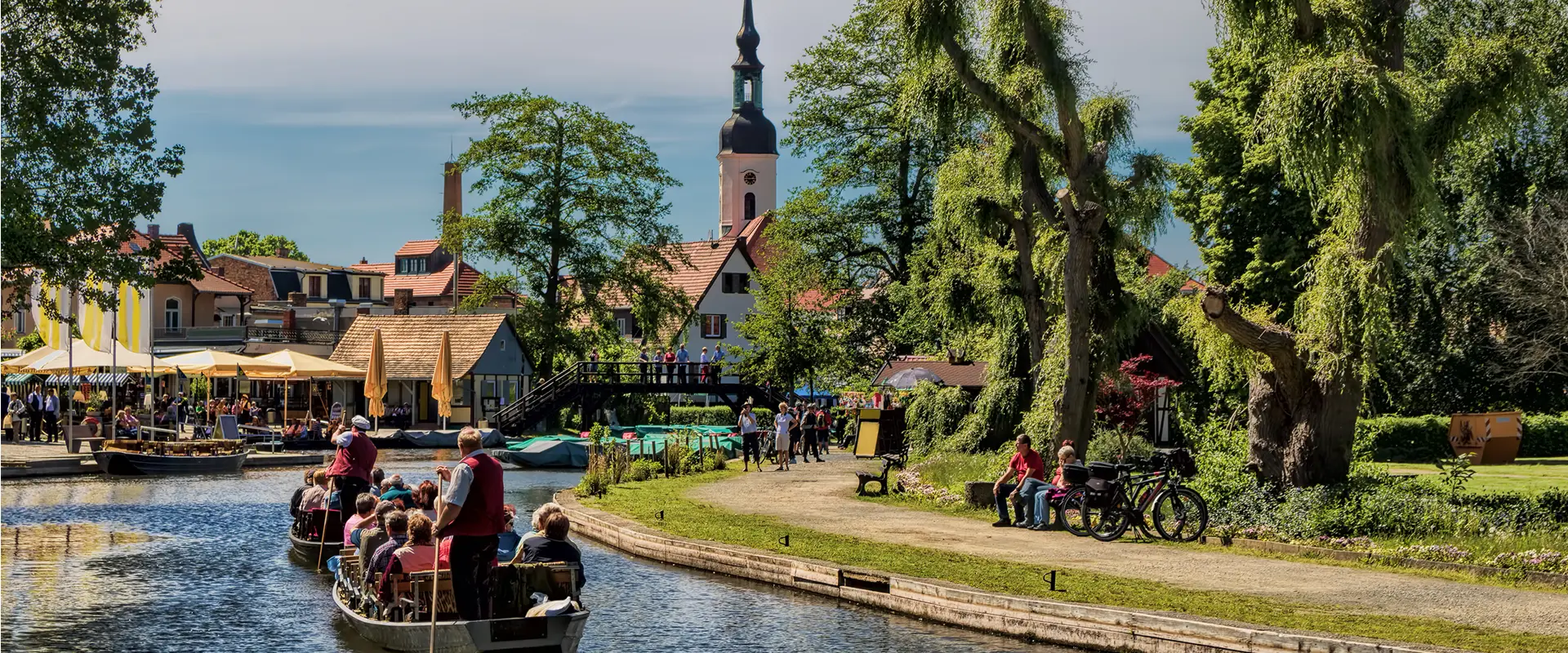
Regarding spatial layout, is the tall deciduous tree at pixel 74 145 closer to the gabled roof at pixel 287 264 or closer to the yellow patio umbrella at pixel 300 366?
the yellow patio umbrella at pixel 300 366

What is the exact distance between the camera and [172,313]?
82562mm

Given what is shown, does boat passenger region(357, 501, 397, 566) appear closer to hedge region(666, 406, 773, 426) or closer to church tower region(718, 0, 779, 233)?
hedge region(666, 406, 773, 426)

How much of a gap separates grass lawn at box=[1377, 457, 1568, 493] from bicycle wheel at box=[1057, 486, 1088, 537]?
9.29 metres

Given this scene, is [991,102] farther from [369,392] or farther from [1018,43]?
[369,392]

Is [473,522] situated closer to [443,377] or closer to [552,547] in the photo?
[552,547]

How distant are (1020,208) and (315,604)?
15.6 meters

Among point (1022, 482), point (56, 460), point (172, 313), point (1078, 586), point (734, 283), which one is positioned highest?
point (734, 283)

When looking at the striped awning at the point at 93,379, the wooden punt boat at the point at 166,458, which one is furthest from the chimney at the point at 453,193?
the wooden punt boat at the point at 166,458

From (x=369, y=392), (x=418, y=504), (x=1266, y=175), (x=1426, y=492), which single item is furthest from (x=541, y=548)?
(x=369, y=392)

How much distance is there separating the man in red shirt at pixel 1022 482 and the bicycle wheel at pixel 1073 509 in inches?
19.2

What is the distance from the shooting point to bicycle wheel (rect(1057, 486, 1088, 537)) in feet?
68.5

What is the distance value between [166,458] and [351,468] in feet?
59.0

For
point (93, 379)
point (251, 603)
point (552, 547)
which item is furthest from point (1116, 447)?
point (93, 379)

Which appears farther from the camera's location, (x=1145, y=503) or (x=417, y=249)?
(x=417, y=249)
